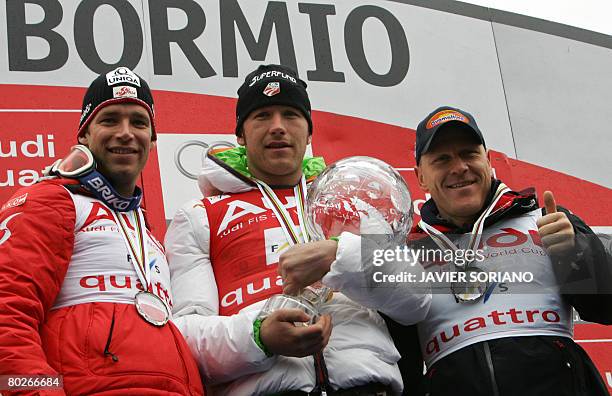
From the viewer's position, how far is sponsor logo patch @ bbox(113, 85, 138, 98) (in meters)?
2.11

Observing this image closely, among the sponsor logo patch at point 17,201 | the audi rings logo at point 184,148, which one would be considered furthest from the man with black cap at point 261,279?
the audi rings logo at point 184,148

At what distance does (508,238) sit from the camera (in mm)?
2127

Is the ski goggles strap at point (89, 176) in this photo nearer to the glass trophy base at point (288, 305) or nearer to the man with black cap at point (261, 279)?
the man with black cap at point (261, 279)

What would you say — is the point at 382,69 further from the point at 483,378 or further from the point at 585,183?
the point at 483,378

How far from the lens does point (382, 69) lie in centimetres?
337

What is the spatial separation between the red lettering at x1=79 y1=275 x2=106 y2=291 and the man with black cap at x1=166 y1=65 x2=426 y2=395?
0.20 metres

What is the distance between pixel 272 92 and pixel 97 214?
551 millimetres

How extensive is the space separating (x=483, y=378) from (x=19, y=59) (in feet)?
5.89

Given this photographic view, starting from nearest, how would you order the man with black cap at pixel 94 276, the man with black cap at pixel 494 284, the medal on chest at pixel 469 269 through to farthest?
1. the man with black cap at pixel 94 276
2. the man with black cap at pixel 494 284
3. the medal on chest at pixel 469 269

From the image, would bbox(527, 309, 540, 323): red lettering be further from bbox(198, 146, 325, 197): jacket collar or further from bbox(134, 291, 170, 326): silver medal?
bbox(134, 291, 170, 326): silver medal

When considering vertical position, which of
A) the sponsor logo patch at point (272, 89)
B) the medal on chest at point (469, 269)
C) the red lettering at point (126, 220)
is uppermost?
the sponsor logo patch at point (272, 89)

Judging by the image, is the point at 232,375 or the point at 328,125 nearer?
the point at 232,375

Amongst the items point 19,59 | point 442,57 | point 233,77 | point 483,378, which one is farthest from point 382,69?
point 483,378

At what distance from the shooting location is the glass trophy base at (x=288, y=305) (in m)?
1.85
